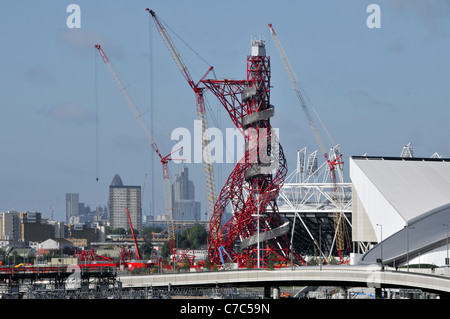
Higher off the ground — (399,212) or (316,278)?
(399,212)

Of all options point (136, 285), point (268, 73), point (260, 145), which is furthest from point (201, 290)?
point (268, 73)

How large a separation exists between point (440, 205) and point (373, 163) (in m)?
18.8

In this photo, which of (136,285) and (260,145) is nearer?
(136,285)

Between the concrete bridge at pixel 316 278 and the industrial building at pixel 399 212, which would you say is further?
the industrial building at pixel 399 212

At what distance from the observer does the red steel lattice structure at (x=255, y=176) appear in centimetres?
18000

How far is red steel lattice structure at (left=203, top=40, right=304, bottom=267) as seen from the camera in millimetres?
180000

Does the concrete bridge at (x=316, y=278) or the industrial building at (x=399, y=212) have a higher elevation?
the industrial building at (x=399, y=212)

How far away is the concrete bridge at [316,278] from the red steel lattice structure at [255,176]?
1110 inches

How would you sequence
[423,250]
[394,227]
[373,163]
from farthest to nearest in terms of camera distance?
[373,163] → [394,227] → [423,250]

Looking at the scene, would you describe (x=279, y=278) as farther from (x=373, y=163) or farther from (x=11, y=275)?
(x=373, y=163)

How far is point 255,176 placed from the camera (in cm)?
18075

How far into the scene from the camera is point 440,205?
184750 millimetres

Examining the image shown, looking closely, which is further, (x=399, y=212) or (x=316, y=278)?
(x=399, y=212)

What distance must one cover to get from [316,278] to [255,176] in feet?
147
